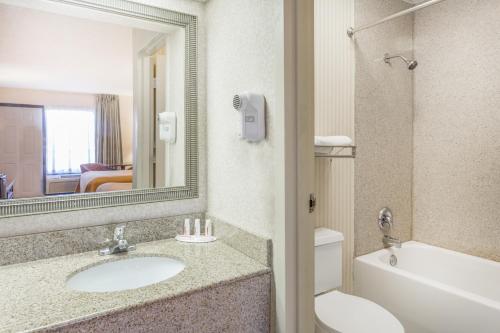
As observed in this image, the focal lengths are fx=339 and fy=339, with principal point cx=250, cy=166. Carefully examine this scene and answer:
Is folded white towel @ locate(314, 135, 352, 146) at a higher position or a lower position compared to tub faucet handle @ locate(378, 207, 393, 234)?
higher

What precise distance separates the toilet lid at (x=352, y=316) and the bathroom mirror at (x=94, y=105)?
3.09 feet

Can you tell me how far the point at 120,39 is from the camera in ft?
5.24

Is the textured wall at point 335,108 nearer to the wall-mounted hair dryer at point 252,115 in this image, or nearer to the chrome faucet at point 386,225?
the chrome faucet at point 386,225

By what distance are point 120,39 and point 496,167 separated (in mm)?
2424

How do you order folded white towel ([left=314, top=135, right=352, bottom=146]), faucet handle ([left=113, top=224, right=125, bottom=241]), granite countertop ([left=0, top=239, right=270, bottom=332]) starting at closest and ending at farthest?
1. granite countertop ([left=0, top=239, right=270, bottom=332])
2. faucet handle ([left=113, top=224, right=125, bottom=241])
3. folded white towel ([left=314, top=135, right=352, bottom=146])

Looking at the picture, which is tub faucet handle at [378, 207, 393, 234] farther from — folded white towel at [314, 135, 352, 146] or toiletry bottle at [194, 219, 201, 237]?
toiletry bottle at [194, 219, 201, 237]

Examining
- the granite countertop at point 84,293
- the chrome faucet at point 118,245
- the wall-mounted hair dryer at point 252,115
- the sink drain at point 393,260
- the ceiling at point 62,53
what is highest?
the ceiling at point 62,53

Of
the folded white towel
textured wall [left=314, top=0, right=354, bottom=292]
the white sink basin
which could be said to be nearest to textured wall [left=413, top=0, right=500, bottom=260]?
textured wall [left=314, top=0, right=354, bottom=292]

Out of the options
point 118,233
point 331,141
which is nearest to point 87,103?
point 118,233

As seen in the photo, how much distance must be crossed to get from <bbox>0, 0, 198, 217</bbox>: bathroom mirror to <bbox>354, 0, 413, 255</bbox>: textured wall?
1250 millimetres

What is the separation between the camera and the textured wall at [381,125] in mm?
2363

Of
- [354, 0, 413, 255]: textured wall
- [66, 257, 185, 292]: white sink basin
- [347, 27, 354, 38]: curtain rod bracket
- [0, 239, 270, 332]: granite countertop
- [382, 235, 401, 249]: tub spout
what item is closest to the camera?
→ [0, 239, 270, 332]: granite countertop

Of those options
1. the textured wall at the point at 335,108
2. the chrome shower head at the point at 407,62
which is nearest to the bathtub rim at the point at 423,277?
the textured wall at the point at 335,108

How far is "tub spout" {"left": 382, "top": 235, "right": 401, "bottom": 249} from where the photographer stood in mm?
2494
